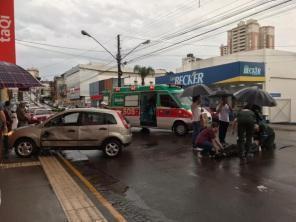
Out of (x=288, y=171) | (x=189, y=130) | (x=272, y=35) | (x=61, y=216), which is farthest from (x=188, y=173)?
(x=272, y=35)

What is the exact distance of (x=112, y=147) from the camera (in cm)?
1189

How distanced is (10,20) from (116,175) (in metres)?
11.1

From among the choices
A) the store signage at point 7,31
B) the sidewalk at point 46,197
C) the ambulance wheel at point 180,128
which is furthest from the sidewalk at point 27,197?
the ambulance wheel at point 180,128

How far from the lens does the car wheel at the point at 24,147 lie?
39.5 ft

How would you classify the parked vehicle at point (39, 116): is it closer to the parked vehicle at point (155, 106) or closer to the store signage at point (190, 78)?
the parked vehicle at point (155, 106)

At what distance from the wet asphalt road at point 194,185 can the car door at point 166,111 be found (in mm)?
5417

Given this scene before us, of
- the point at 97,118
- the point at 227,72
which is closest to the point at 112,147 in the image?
the point at 97,118

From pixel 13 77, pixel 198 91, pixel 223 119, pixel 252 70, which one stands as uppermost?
pixel 252 70

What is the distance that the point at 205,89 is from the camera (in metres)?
14.3

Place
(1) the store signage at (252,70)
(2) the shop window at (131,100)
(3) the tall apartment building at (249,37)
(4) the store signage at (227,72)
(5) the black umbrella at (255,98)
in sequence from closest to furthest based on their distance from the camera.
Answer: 1. (5) the black umbrella at (255,98)
2. (2) the shop window at (131,100)
3. (4) the store signage at (227,72)
4. (1) the store signage at (252,70)
5. (3) the tall apartment building at (249,37)

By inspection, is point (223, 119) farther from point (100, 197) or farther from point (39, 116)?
point (39, 116)

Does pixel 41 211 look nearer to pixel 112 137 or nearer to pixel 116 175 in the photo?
pixel 116 175

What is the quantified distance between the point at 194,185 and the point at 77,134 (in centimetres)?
516

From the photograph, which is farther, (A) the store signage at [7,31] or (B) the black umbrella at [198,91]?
(A) the store signage at [7,31]
